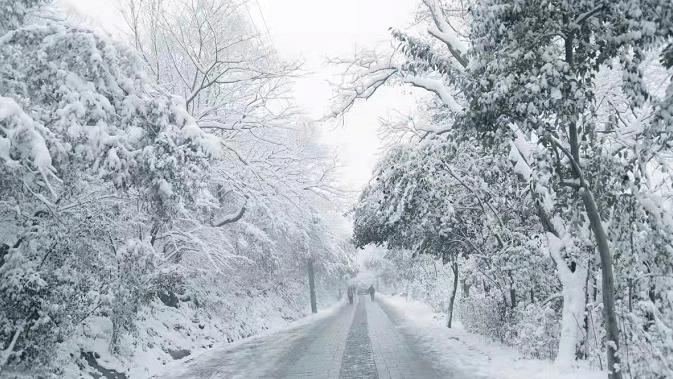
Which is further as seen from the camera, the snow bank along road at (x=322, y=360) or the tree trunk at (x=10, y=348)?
the snow bank along road at (x=322, y=360)

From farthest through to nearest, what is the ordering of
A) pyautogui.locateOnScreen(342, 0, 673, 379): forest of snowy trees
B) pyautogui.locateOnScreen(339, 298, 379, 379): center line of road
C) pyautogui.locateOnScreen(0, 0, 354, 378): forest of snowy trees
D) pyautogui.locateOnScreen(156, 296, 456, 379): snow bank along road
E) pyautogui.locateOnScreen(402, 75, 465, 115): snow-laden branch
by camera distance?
pyautogui.locateOnScreen(156, 296, 456, 379): snow bank along road < pyautogui.locateOnScreen(339, 298, 379, 379): center line of road < pyautogui.locateOnScreen(402, 75, 465, 115): snow-laden branch < pyautogui.locateOnScreen(0, 0, 354, 378): forest of snowy trees < pyautogui.locateOnScreen(342, 0, 673, 379): forest of snowy trees

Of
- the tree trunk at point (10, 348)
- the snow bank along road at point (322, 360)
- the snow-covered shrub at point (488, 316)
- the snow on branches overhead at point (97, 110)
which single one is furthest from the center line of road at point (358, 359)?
the tree trunk at point (10, 348)

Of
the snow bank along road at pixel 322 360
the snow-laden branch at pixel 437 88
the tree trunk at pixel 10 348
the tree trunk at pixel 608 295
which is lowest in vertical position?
the snow bank along road at pixel 322 360

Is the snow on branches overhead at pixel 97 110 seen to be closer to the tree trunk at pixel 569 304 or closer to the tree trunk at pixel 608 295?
the tree trunk at pixel 608 295

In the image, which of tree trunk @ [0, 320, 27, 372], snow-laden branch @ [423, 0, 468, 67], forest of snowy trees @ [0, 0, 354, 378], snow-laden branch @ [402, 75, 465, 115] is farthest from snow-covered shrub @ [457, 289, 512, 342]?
tree trunk @ [0, 320, 27, 372]

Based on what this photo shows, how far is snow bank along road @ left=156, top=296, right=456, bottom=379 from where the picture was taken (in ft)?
31.3

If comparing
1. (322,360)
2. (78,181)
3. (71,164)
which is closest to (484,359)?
(322,360)

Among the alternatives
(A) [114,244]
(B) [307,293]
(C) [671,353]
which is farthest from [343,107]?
(B) [307,293]

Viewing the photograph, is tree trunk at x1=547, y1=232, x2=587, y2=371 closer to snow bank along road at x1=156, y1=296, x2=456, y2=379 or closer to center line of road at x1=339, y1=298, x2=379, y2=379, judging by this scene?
snow bank along road at x1=156, y1=296, x2=456, y2=379


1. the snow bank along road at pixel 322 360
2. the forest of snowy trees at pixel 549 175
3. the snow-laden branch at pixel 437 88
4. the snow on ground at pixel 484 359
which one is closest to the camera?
the forest of snowy trees at pixel 549 175

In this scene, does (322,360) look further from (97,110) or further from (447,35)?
(447,35)

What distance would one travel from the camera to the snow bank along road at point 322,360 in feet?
31.3

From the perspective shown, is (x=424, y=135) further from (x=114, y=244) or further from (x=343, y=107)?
(x=114, y=244)

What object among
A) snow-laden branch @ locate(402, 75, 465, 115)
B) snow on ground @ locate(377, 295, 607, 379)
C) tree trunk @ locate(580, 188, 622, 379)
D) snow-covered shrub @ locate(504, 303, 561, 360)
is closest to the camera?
tree trunk @ locate(580, 188, 622, 379)
